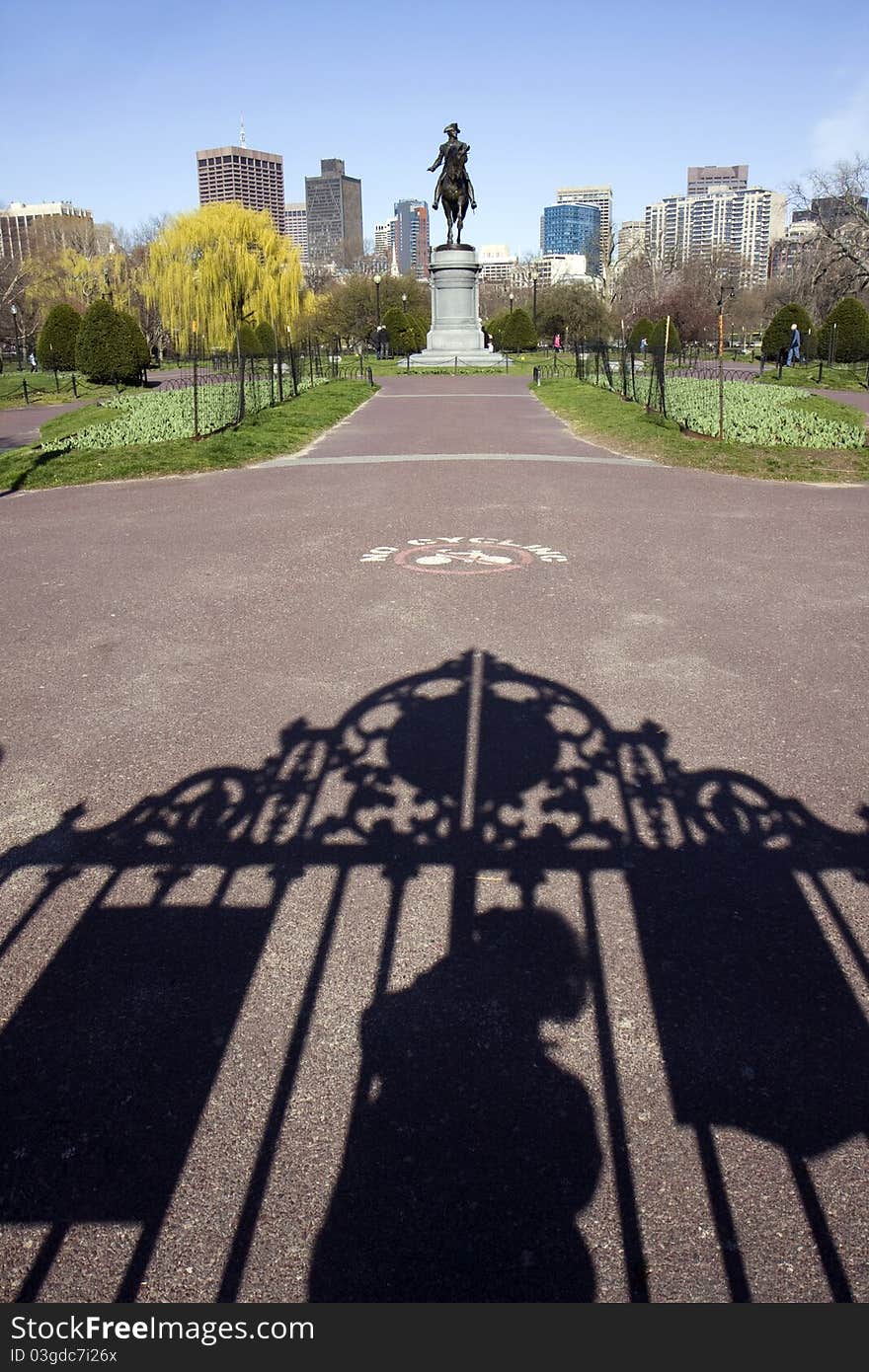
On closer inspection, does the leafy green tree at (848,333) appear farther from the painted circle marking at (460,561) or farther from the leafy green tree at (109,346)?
the painted circle marking at (460,561)

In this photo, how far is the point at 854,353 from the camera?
4928 cm

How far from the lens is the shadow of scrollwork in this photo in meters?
2.66

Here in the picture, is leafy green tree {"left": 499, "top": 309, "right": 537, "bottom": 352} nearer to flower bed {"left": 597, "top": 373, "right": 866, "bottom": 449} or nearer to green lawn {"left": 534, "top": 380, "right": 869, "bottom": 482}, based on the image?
flower bed {"left": 597, "top": 373, "right": 866, "bottom": 449}

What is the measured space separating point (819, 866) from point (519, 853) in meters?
1.39

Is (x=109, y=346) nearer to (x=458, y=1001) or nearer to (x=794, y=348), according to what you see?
(x=794, y=348)

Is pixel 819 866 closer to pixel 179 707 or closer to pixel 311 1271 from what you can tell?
pixel 311 1271

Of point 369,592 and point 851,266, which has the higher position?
point 851,266

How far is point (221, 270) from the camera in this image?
41219mm

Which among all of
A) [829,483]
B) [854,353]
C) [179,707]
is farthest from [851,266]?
[179,707]

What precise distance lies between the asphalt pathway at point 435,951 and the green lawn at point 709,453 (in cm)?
903

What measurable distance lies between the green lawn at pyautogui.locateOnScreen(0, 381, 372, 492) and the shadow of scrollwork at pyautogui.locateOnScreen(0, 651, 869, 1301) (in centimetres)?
1311

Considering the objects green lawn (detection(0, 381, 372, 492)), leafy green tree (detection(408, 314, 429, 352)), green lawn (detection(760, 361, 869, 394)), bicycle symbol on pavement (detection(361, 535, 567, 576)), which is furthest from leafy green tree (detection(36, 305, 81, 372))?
bicycle symbol on pavement (detection(361, 535, 567, 576))
